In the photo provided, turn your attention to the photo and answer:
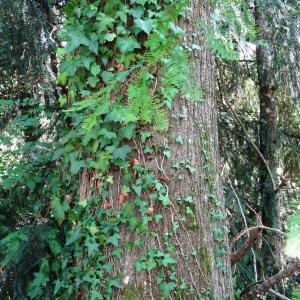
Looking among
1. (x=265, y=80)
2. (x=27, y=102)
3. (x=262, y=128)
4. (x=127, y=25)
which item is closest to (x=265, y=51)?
(x=265, y=80)

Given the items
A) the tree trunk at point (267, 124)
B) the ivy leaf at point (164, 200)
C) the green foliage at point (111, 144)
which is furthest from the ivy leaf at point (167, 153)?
the tree trunk at point (267, 124)

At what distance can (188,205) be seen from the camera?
2146 mm

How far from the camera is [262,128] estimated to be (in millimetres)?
5578

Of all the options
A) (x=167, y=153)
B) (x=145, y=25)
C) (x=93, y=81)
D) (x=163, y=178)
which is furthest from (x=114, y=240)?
(x=145, y=25)

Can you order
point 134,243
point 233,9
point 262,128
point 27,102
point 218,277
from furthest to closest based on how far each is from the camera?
point 262,128, point 27,102, point 218,277, point 134,243, point 233,9

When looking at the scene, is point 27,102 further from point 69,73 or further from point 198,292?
point 198,292

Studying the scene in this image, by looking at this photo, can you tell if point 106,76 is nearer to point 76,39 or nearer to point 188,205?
point 76,39

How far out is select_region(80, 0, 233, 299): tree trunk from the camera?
207 centimetres

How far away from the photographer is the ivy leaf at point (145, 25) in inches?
79.1

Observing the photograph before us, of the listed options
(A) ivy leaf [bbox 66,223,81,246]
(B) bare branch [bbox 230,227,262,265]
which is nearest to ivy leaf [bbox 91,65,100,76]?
(A) ivy leaf [bbox 66,223,81,246]

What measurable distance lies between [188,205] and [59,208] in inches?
34.8

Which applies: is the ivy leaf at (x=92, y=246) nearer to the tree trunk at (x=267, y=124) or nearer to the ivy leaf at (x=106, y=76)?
the ivy leaf at (x=106, y=76)

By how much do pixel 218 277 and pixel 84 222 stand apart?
81cm

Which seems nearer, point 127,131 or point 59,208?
point 127,131
